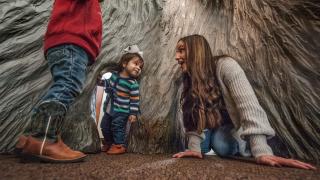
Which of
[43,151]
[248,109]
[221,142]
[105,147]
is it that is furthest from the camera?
[105,147]

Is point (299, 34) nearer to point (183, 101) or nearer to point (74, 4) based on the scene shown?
point (183, 101)

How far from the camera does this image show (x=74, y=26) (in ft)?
5.00

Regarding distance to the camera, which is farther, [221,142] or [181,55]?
[181,55]

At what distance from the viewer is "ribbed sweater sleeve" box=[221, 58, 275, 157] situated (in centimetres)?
162

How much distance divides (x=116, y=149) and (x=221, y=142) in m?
0.66

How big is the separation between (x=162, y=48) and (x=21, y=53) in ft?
3.19

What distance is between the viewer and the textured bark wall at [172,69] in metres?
1.88

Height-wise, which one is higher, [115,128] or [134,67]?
[134,67]

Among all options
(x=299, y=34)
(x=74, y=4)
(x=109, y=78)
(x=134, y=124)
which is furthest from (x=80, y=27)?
(x=299, y=34)

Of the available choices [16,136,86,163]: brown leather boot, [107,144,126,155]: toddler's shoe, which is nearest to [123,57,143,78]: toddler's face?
[107,144,126,155]: toddler's shoe

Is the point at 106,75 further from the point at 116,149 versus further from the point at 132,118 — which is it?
the point at 116,149

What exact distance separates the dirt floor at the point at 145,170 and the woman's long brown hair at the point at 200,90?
335 mm

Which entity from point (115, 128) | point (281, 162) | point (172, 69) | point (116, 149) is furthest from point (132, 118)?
point (281, 162)

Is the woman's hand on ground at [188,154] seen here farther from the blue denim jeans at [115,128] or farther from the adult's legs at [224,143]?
the blue denim jeans at [115,128]
